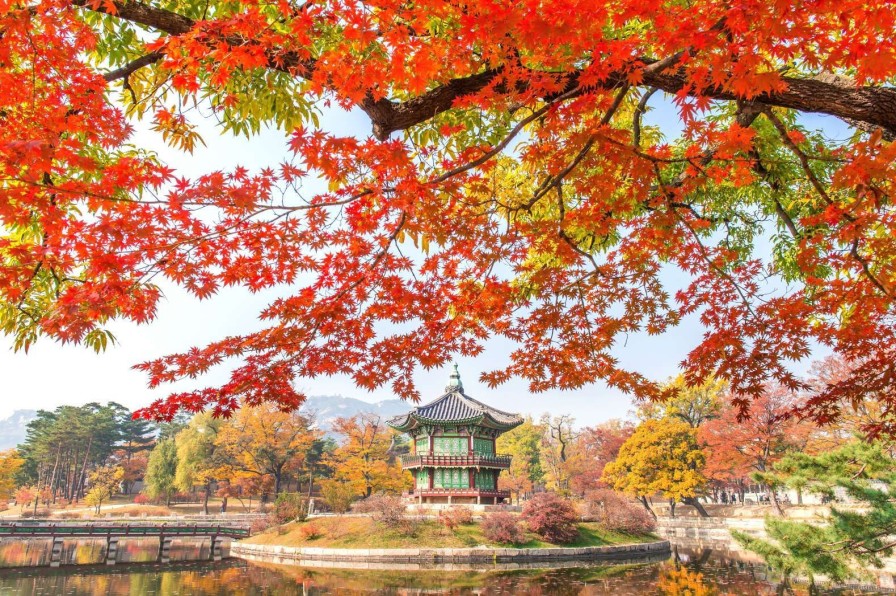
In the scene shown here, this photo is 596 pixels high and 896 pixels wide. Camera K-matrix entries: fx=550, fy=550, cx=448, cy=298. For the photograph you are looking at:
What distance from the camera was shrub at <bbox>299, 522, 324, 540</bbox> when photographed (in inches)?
892

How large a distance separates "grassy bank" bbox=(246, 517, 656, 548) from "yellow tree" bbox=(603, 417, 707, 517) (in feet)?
15.5

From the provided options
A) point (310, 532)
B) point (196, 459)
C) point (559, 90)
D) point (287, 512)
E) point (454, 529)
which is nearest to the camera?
point (559, 90)

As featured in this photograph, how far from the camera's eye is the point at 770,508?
31.1 meters

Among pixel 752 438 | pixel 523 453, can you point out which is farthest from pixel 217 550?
pixel 752 438

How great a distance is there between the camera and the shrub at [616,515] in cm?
2461

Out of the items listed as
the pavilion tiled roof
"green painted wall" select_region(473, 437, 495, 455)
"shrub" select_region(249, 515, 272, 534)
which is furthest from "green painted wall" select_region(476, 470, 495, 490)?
"shrub" select_region(249, 515, 272, 534)

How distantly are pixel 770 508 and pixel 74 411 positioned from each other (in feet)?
175

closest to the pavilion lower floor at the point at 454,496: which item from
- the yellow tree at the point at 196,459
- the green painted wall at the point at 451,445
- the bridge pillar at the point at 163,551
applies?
the green painted wall at the point at 451,445

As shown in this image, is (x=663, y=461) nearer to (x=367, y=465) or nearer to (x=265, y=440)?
(x=367, y=465)

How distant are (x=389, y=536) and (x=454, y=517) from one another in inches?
109

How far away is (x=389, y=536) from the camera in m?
21.3

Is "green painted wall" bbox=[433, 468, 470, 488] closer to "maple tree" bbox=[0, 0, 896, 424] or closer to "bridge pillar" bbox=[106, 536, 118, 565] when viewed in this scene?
"bridge pillar" bbox=[106, 536, 118, 565]

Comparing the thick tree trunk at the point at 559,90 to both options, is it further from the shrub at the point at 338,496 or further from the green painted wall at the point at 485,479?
the green painted wall at the point at 485,479

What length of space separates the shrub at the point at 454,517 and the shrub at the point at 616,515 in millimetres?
6245
